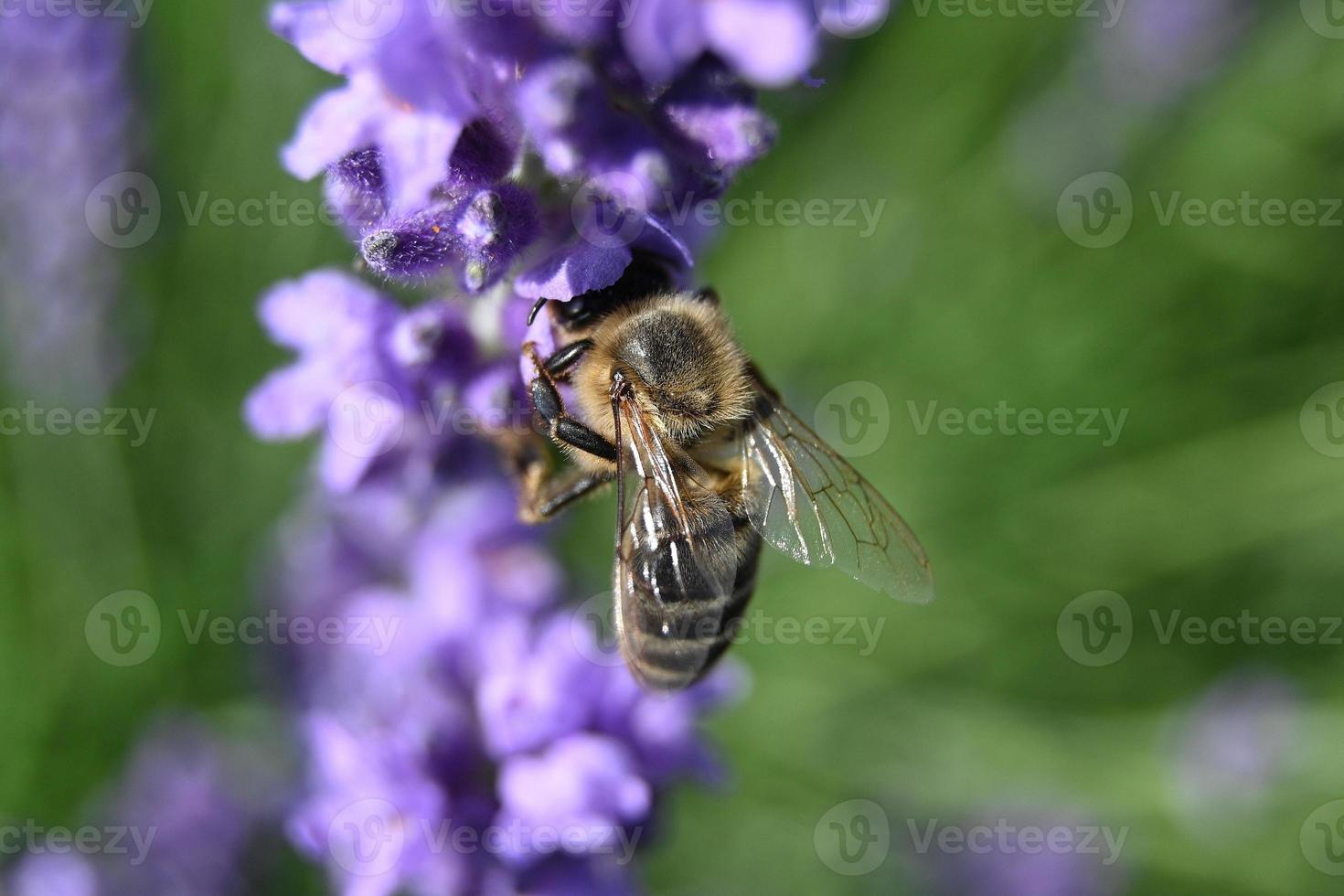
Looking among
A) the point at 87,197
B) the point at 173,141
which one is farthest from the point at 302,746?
the point at 173,141

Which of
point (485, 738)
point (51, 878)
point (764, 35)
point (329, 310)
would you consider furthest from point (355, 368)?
point (51, 878)

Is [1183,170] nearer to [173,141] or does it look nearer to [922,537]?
[922,537]

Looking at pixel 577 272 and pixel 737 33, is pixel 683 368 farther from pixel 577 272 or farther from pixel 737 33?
pixel 737 33

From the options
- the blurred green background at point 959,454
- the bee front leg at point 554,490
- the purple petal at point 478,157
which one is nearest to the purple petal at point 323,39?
the purple petal at point 478,157

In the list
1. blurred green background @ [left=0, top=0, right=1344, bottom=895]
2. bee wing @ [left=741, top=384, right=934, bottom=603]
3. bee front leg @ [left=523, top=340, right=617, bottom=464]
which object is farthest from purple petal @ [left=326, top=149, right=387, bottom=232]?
blurred green background @ [left=0, top=0, right=1344, bottom=895]

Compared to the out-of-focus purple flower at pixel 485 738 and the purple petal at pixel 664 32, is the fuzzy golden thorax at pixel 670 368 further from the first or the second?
the purple petal at pixel 664 32

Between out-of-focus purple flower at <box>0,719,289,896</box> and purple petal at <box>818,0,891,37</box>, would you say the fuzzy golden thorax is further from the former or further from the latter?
out-of-focus purple flower at <box>0,719,289,896</box>

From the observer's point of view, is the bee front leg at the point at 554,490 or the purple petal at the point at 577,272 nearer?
the purple petal at the point at 577,272
